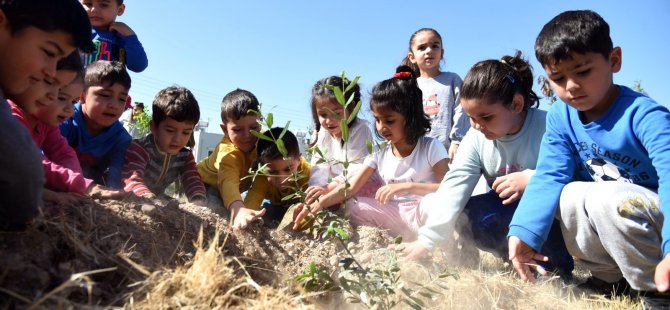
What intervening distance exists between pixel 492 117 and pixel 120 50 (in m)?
2.87

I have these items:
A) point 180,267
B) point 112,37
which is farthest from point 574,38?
point 112,37

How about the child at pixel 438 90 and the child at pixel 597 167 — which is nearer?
the child at pixel 597 167

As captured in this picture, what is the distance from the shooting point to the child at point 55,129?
5.65 feet

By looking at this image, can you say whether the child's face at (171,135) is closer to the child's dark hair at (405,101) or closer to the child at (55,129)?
the child at (55,129)

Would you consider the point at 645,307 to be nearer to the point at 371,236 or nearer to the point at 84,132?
the point at 371,236

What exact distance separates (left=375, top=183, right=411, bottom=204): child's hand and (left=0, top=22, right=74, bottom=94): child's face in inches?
71.1

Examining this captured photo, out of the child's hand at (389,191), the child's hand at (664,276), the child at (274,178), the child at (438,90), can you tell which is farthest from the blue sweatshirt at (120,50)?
the child's hand at (664,276)

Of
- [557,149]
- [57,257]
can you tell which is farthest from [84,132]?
[557,149]

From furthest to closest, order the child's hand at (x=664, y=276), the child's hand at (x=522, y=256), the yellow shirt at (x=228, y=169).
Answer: the yellow shirt at (x=228, y=169), the child's hand at (x=522, y=256), the child's hand at (x=664, y=276)

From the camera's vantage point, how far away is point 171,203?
1.96 metres

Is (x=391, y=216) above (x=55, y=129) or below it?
below

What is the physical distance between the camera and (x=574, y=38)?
196 cm

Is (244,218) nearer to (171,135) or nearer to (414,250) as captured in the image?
(414,250)

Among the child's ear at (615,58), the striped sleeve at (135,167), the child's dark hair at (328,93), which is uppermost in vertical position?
the child's ear at (615,58)
